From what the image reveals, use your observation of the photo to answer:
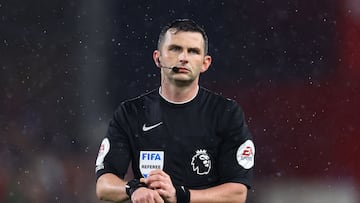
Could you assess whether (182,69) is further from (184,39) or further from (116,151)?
(116,151)

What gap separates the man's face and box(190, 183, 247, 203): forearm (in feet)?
1.56

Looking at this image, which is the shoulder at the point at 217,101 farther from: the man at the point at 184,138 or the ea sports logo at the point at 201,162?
the ea sports logo at the point at 201,162

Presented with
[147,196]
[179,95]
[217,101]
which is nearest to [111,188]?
[147,196]

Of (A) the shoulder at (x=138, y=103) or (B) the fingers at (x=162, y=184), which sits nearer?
(B) the fingers at (x=162, y=184)

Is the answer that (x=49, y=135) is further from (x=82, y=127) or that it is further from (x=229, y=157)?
(x=229, y=157)

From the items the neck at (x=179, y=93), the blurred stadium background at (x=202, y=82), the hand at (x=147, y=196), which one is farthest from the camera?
the blurred stadium background at (x=202, y=82)

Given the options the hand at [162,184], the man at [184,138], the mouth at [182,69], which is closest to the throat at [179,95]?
the man at [184,138]

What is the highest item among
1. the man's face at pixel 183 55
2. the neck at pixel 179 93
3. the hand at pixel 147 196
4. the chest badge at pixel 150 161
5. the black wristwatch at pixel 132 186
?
the man's face at pixel 183 55

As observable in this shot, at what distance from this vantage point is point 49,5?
27.8ft

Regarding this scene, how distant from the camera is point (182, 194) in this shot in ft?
12.8

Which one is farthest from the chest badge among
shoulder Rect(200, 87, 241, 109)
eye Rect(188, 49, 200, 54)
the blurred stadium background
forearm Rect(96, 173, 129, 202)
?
the blurred stadium background

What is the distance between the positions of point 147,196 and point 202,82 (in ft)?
11.6

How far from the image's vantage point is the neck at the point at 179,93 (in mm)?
4082

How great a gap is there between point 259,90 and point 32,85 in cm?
217
